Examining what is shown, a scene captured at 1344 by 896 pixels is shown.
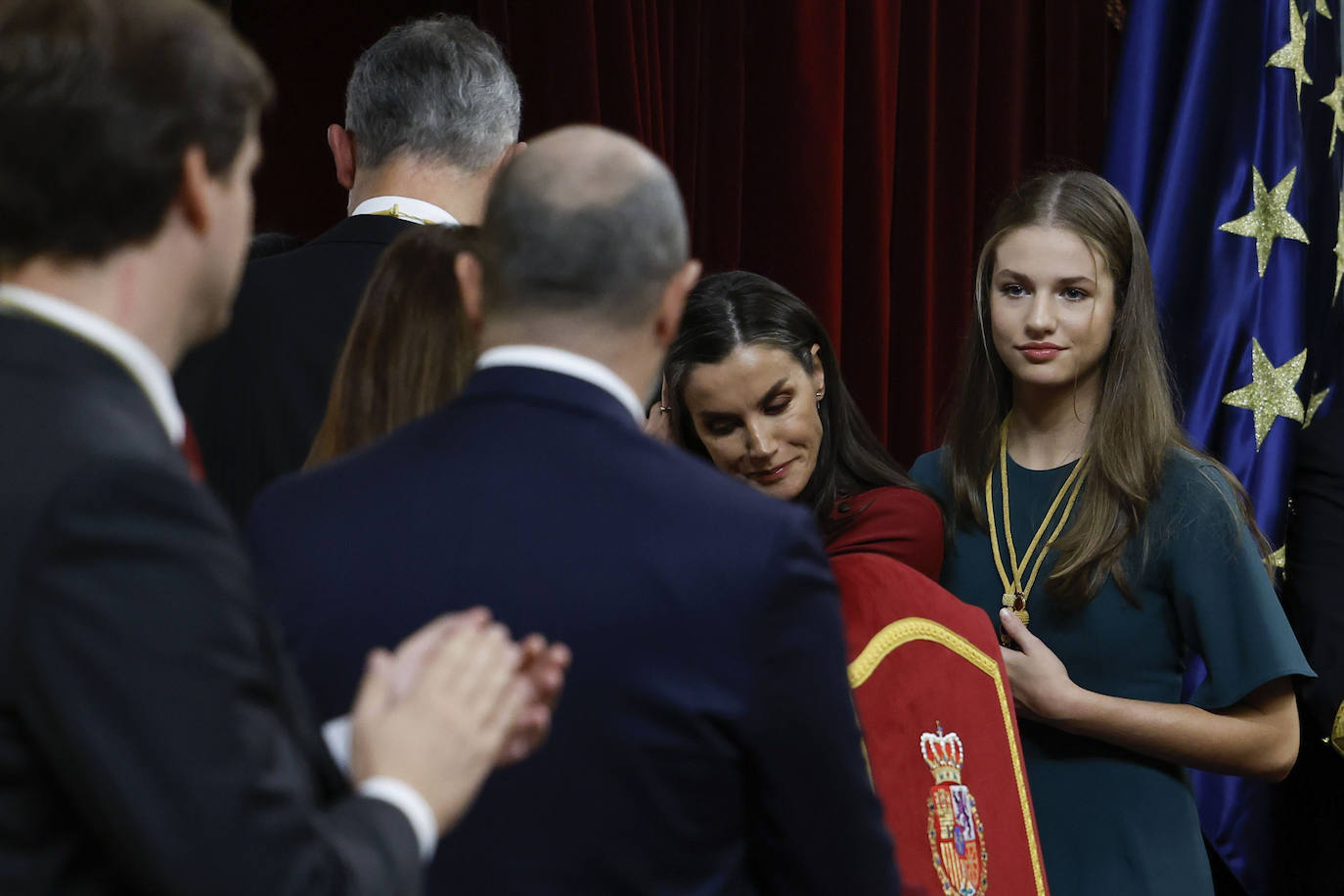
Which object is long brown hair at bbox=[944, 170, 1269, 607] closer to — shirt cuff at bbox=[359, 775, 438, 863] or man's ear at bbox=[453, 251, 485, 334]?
man's ear at bbox=[453, 251, 485, 334]

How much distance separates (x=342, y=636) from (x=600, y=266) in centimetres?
32

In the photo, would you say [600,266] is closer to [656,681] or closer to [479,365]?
[479,365]

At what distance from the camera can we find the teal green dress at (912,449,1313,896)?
6.71 feet

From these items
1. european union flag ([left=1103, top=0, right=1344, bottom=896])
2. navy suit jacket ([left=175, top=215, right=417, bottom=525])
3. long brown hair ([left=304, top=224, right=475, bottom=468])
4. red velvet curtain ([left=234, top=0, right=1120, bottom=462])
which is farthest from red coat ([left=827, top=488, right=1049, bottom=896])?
european union flag ([left=1103, top=0, right=1344, bottom=896])

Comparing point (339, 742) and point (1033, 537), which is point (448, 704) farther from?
point (1033, 537)

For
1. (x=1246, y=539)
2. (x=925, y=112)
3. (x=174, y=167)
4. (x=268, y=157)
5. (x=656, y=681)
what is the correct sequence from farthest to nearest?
1. (x=925, y=112)
2. (x=268, y=157)
3. (x=1246, y=539)
4. (x=656, y=681)
5. (x=174, y=167)

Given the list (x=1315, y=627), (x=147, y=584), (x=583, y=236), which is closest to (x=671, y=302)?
(x=583, y=236)

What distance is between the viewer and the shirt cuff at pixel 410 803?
3.01ft

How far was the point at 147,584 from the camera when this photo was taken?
2.54 feet

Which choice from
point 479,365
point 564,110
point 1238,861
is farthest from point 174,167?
point 1238,861

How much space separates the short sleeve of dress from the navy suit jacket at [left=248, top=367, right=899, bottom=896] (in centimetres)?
108

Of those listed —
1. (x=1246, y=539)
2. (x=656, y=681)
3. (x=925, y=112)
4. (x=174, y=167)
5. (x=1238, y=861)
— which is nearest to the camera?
(x=174, y=167)

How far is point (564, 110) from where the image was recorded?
8.96 feet

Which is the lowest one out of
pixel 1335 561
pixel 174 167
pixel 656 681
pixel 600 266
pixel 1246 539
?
pixel 1335 561
